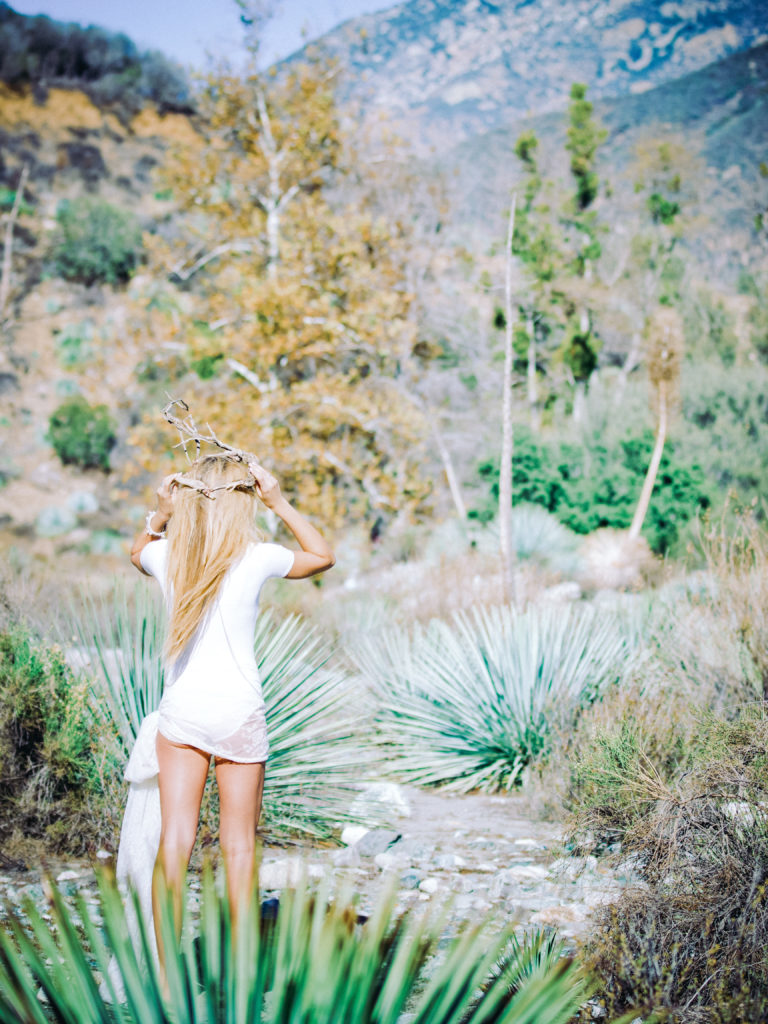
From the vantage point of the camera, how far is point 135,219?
27688mm

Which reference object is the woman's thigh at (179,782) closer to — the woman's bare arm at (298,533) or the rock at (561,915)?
the woman's bare arm at (298,533)

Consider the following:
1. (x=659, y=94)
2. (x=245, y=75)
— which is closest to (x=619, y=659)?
(x=245, y=75)

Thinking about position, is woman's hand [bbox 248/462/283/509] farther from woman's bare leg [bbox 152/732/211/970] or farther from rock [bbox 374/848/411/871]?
rock [bbox 374/848/411/871]

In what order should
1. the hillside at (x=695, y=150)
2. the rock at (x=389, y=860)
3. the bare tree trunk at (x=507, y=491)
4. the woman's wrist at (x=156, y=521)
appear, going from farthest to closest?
1. the hillside at (x=695, y=150)
2. the bare tree trunk at (x=507, y=491)
3. the rock at (x=389, y=860)
4. the woman's wrist at (x=156, y=521)

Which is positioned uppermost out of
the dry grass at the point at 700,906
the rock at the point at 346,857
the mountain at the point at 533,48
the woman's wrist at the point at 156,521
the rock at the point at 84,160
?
the mountain at the point at 533,48

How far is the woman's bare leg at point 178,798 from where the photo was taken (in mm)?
2219

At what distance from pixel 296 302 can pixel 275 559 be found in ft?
31.2

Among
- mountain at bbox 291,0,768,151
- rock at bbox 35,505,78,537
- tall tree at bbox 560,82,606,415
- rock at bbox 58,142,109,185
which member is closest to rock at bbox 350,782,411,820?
rock at bbox 35,505,78,537

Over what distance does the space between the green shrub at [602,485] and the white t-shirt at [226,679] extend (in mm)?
11678

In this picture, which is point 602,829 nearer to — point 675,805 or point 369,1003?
point 675,805

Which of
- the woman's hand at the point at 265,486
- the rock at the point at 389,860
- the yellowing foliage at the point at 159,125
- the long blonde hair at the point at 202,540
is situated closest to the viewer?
the long blonde hair at the point at 202,540

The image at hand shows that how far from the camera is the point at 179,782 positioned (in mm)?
2279

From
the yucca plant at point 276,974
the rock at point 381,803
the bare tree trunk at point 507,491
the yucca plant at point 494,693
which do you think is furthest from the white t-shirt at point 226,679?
the bare tree trunk at point 507,491

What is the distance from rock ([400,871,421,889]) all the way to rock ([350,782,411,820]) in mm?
578
